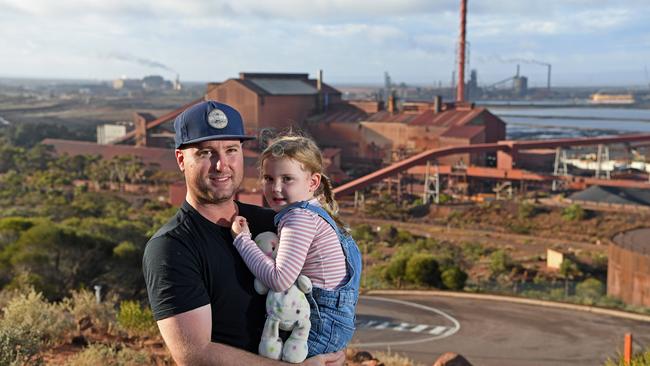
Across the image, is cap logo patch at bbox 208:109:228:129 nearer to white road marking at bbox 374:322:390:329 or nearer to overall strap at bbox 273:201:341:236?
overall strap at bbox 273:201:341:236

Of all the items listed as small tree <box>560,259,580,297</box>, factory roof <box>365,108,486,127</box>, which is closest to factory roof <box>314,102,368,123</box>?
factory roof <box>365,108,486,127</box>

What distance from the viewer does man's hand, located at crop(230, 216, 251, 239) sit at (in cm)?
326

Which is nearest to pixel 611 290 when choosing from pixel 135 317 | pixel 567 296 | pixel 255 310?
pixel 567 296

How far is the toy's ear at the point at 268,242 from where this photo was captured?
332 cm

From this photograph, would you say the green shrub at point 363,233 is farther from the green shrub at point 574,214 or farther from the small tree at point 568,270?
the small tree at point 568,270

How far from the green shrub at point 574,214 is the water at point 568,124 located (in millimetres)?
71207

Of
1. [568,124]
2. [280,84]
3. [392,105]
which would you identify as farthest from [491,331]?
[568,124]

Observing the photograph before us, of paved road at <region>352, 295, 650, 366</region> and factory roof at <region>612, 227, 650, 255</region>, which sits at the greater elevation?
factory roof at <region>612, 227, 650, 255</region>

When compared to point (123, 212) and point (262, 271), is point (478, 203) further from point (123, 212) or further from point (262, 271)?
point (262, 271)

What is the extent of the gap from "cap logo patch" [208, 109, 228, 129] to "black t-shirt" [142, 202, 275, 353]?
38cm

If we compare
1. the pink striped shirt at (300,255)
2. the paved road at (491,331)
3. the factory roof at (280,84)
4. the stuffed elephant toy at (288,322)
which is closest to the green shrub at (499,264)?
the paved road at (491,331)

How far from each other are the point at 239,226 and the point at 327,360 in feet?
2.31

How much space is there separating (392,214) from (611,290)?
54.4ft

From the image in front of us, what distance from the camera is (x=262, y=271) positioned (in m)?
3.16
